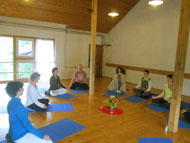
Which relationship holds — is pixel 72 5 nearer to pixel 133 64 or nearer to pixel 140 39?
pixel 140 39

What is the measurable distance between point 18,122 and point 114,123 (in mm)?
1895

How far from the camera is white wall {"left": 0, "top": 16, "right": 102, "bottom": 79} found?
619 cm

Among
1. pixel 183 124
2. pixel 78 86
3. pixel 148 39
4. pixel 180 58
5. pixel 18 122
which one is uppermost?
pixel 148 39

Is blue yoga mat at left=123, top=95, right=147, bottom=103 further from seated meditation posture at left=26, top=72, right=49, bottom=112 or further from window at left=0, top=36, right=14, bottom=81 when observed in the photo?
window at left=0, top=36, right=14, bottom=81

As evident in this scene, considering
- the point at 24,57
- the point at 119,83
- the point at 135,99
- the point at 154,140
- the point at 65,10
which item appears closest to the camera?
the point at 154,140

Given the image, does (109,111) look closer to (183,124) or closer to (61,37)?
(183,124)

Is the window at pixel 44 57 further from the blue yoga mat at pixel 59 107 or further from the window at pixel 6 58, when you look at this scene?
the blue yoga mat at pixel 59 107

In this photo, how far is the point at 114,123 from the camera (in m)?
3.03

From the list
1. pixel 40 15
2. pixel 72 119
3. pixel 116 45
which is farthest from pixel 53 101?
pixel 116 45

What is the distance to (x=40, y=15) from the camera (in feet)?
20.7

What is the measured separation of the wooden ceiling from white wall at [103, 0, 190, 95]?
2.21 ft

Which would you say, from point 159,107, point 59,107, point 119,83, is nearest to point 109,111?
point 59,107

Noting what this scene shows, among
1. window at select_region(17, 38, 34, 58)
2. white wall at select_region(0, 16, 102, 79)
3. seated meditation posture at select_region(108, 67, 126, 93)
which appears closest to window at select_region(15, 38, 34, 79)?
window at select_region(17, 38, 34, 58)

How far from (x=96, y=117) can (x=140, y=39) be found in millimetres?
5108
